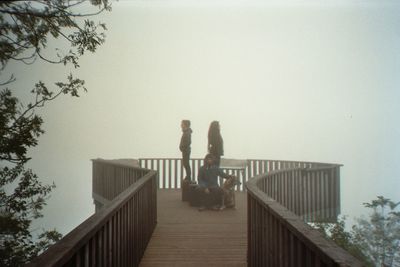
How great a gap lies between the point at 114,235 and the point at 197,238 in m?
2.86

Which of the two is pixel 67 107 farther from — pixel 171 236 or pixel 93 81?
pixel 171 236

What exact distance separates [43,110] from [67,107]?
8.10 metres

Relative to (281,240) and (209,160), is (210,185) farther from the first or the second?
(281,240)

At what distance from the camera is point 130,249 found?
4.38 m

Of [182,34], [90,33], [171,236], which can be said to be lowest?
[171,236]

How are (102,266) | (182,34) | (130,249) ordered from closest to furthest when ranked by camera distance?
(102,266), (130,249), (182,34)

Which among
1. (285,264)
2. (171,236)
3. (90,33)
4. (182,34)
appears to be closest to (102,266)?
(285,264)

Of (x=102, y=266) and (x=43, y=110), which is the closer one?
(x=102, y=266)

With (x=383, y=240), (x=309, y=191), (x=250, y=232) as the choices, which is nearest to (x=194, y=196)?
(x=309, y=191)

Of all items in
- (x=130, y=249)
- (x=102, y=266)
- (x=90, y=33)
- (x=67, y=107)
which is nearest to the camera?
(x=102, y=266)

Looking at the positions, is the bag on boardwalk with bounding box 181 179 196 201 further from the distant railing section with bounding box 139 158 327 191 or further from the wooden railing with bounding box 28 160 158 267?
the distant railing section with bounding box 139 158 327 191

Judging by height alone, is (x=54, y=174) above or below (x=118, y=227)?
below

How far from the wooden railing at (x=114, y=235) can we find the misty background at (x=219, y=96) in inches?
1340

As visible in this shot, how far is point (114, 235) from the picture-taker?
3566 millimetres
